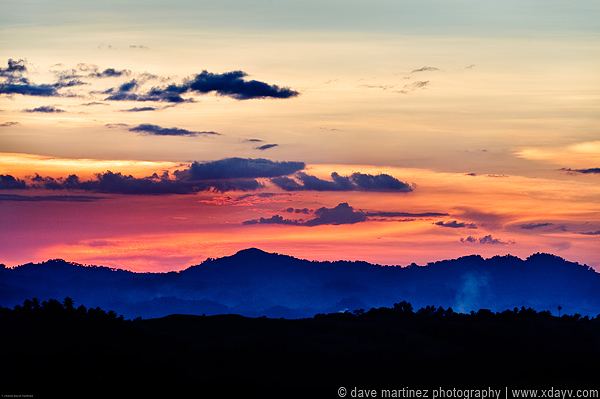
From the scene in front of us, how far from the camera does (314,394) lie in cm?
17738

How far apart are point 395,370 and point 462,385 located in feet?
51.8

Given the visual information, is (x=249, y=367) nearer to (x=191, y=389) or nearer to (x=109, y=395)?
(x=191, y=389)

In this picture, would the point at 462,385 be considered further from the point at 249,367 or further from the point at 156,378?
the point at 156,378

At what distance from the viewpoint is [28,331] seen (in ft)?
615

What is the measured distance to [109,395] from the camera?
533 feet

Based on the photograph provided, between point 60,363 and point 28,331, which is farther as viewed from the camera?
point 28,331

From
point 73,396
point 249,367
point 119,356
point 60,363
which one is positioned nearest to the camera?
point 73,396

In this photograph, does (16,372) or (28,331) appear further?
(28,331)

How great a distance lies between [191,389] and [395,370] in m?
42.8

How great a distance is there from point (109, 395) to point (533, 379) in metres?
75.0

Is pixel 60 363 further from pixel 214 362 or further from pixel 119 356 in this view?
pixel 214 362

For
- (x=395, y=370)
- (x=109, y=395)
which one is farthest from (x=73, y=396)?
(x=395, y=370)

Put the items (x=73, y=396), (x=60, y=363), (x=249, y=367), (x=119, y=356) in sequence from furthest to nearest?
1. (x=249, y=367)
2. (x=119, y=356)
3. (x=60, y=363)
4. (x=73, y=396)

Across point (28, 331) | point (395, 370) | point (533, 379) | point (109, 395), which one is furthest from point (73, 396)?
point (533, 379)
